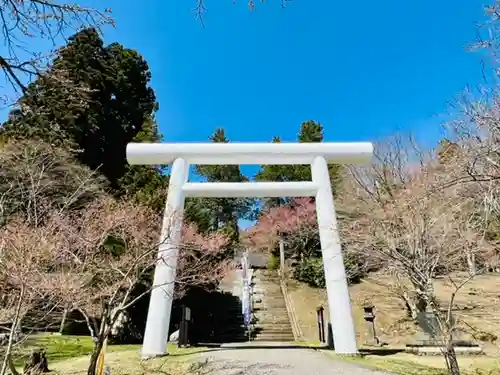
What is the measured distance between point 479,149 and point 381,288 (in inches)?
600

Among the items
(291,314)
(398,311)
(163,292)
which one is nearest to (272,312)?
(291,314)

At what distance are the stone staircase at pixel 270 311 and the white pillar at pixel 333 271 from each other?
5.35 meters

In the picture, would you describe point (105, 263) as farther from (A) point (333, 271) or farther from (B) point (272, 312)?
(B) point (272, 312)

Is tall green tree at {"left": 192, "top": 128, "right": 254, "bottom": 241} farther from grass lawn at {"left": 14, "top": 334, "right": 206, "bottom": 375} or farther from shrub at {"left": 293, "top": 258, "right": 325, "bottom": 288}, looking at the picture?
grass lawn at {"left": 14, "top": 334, "right": 206, "bottom": 375}

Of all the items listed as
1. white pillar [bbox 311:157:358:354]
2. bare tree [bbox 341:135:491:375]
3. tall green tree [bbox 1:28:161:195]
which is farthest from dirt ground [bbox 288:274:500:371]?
tall green tree [bbox 1:28:161:195]

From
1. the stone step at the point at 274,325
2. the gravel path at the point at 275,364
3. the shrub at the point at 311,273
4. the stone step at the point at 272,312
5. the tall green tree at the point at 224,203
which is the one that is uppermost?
the tall green tree at the point at 224,203

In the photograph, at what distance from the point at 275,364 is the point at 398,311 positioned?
9783mm

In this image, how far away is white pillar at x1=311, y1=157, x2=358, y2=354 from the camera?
8.80 m

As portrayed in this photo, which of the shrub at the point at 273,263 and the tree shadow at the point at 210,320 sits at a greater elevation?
the shrub at the point at 273,263

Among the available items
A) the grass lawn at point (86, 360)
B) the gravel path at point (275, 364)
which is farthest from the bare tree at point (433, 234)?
the grass lawn at point (86, 360)

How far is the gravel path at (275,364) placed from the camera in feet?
22.0

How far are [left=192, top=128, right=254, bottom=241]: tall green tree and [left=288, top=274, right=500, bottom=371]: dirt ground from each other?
6846mm

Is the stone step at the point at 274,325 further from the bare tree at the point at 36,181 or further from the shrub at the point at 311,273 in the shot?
the bare tree at the point at 36,181

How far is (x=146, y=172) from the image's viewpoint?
55.8 feet
